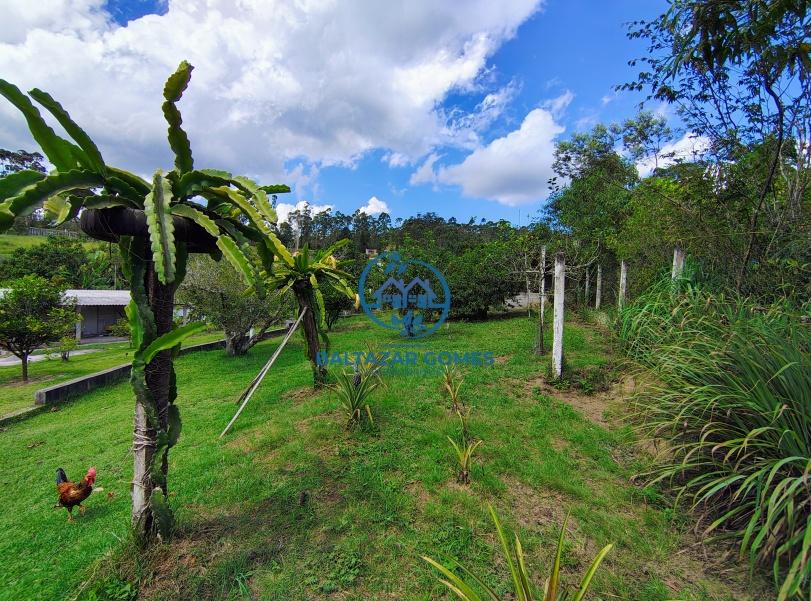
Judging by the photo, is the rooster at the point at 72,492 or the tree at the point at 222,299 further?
the tree at the point at 222,299

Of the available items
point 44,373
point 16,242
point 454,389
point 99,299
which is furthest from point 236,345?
point 16,242

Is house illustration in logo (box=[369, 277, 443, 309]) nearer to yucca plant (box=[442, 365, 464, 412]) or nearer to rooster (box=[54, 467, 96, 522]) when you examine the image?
yucca plant (box=[442, 365, 464, 412])

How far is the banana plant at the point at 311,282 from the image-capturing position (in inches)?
199

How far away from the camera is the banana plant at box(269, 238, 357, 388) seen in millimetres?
5066

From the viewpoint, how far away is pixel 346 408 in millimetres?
4113

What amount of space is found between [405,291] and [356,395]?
23.4 feet

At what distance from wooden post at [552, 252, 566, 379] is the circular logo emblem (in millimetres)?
5180

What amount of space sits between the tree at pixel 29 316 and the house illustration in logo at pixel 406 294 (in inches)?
326

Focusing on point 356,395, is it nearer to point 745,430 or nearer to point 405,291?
point 745,430

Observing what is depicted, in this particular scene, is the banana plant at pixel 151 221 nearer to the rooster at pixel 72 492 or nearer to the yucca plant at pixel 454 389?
the rooster at pixel 72 492

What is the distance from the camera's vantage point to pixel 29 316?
8.42 meters

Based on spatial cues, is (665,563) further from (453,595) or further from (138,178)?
(138,178)

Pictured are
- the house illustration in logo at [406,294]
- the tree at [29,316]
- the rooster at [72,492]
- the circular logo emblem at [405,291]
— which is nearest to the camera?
the rooster at [72,492]

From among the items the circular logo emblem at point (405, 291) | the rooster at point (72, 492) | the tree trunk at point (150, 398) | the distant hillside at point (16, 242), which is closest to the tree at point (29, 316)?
the circular logo emblem at point (405, 291)
